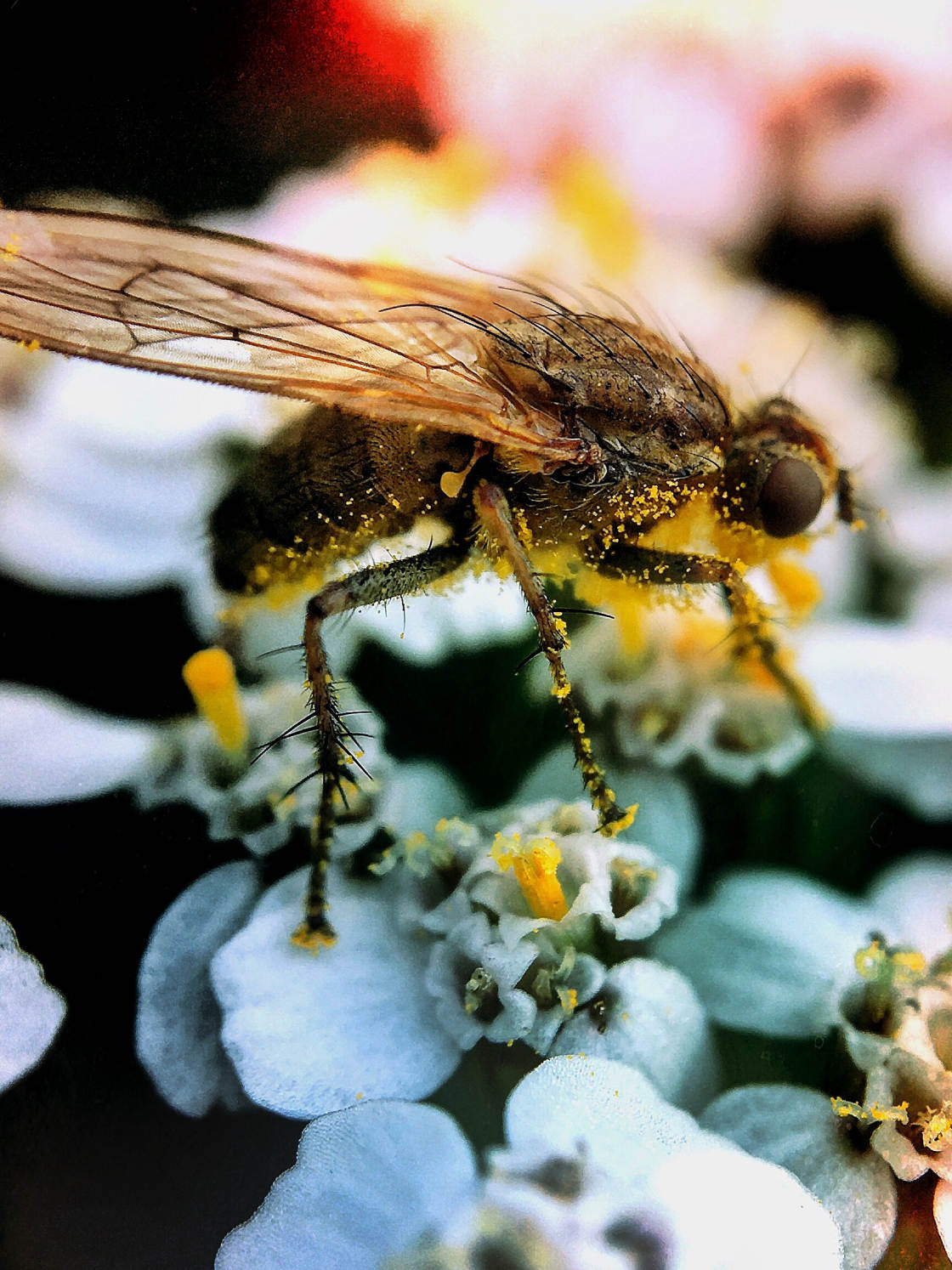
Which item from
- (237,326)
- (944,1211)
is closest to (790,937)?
(944,1211)

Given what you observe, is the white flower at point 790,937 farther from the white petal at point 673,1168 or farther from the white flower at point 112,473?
the white flower at point 112,473

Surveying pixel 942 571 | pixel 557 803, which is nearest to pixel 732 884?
pixel 557 803

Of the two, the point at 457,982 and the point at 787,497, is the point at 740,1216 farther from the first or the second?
the point at 787,497

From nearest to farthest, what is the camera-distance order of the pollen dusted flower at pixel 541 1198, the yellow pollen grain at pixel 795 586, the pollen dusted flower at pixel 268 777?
the pollen dusted flower at pixel 541 1198
the pollen dusted flower at pixel 268 777
the yellow pollen grain at pixel 795 586

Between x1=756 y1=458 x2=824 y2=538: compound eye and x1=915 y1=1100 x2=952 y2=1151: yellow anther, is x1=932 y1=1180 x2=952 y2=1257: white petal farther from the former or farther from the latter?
x1=756 y1=458 x2=824 y2=538: compound eye

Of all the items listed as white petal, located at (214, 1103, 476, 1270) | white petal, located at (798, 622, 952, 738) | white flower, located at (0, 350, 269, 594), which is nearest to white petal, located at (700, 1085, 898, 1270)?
white petal, located at (214, 1103, 476, 1270)

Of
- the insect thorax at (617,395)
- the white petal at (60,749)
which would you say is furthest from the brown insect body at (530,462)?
the white petal at (60,749)

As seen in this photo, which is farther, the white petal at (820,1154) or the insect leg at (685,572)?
the insect leg at (685,572)
